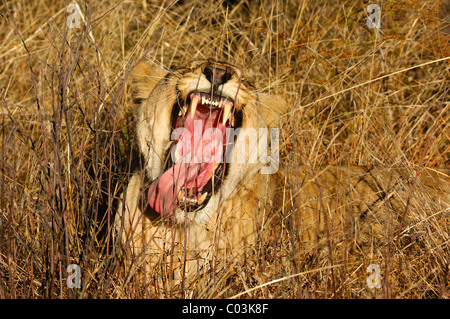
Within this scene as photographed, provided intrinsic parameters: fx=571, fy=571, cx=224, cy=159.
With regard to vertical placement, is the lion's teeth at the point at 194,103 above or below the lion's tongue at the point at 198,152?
above

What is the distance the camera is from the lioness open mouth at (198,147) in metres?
2.97

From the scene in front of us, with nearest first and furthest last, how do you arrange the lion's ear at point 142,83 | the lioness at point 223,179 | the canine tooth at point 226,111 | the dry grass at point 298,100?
the dry grass at point 298,100 → the lioness at point 223,179 → the canine tooth at point 226,111 → the lion's ear at point 142,83

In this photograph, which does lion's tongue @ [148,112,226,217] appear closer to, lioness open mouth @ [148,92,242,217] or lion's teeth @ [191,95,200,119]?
lioness open mouth @ [148,92,242,217]

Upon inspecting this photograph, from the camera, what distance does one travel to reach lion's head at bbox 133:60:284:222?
117 inches

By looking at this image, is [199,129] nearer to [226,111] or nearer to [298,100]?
[226,111]

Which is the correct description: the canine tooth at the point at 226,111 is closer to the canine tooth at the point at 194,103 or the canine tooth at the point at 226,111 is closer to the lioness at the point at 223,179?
the lioness at the point at 223,179

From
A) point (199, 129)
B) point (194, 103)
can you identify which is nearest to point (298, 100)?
point (199, 129)

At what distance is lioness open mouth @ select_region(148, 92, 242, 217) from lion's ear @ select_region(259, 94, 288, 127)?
227mm

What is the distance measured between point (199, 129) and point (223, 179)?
0.36 metres

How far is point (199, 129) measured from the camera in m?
3.19

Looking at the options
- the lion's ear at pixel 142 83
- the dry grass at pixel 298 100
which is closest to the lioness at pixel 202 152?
the lion's ear at pixel 142 83

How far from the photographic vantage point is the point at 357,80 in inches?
162

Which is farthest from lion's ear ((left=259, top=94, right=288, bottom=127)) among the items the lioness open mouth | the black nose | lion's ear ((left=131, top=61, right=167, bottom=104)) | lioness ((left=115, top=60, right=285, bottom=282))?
lion's ear ((left=131, top=61, right=167, bottom=104))
